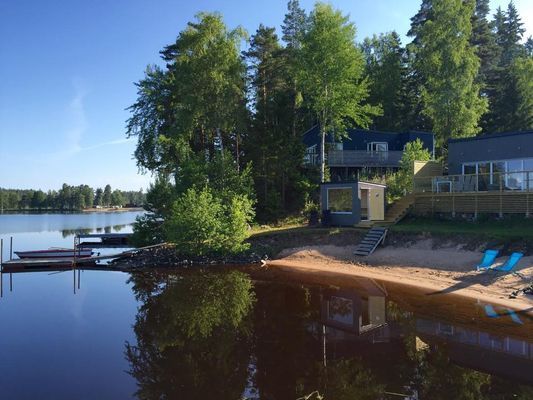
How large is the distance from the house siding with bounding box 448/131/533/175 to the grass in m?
4.08

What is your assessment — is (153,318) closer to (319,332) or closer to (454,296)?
(319,332)

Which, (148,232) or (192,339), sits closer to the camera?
(192,339)

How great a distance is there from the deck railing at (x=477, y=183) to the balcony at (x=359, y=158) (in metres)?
9.37

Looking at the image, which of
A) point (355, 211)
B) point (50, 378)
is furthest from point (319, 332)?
point (355, 211)

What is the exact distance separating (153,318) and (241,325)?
3293 millimetres

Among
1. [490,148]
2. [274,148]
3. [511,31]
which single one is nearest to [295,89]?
[274,148]

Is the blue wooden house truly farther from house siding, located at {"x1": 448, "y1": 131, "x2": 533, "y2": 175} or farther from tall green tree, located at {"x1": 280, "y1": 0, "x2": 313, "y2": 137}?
house siding, located at {"x1": 448, "y1": 131, "x2": 533, "y2": 175}

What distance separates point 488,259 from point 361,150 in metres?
20.1

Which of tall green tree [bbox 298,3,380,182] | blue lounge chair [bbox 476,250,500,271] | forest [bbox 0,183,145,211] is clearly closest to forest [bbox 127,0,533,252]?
tall green tree [bbox 298,3,380,182]

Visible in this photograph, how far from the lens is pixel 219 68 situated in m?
30.4

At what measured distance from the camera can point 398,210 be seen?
26.9 m

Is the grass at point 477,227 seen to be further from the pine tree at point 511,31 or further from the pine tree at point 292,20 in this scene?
the pine tree at point 511,31

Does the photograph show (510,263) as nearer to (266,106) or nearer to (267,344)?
(267,344)

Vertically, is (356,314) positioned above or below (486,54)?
below
